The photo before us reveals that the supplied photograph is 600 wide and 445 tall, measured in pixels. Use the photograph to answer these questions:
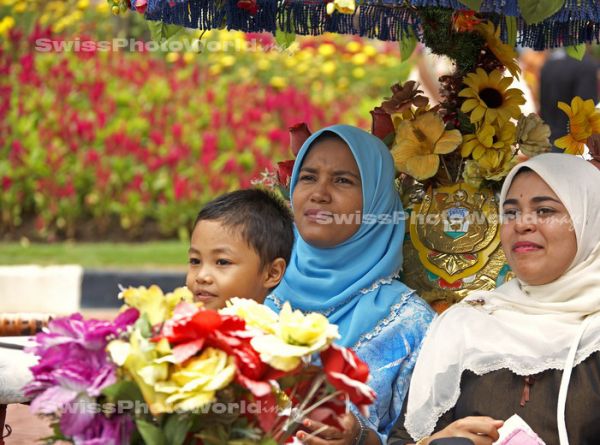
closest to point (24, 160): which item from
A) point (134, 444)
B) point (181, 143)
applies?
point (181, 143)

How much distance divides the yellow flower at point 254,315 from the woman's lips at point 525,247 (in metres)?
0.98

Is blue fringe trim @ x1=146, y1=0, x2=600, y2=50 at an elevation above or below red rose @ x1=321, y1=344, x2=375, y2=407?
above

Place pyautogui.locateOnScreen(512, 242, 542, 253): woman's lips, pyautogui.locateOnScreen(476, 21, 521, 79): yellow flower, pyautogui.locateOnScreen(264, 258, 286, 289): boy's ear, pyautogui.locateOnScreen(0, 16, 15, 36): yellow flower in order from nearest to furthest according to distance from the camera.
A: pyautogui.locateOnScreen(512, 242, 542, 253): woman's lips → pyautogui.locateOnScreen(264, 258, 286, 289): boy's ear → pyautogui.locateOnScreen(476, 21, 521, 79): yellow flower → pyautogui.locateOnScreen(0, 16, 15, 36): yellow flower

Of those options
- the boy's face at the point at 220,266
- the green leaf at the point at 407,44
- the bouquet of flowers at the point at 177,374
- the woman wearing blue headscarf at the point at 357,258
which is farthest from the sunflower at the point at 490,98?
the bouquet of flowers at the point at 177,374

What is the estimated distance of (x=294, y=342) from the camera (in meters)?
2.36

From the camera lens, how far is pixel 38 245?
8.82 meters

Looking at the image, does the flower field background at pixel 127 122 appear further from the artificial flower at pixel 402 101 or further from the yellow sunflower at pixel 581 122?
the yellow sunflower at pixel 581 122

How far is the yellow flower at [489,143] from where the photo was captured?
3984 millimetres

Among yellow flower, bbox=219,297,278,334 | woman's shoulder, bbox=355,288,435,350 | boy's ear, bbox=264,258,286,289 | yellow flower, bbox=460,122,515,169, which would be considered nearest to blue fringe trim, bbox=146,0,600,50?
yellow flower, bbox=460,122,515,169

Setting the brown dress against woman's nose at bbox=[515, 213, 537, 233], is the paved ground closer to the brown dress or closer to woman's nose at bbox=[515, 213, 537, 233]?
the brown dress

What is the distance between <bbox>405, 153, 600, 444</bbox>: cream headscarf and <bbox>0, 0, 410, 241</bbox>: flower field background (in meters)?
5.41

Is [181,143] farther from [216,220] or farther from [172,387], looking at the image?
[172,387]

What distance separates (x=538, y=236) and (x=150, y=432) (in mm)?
1376

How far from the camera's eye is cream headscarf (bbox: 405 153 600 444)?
10.1 ft
